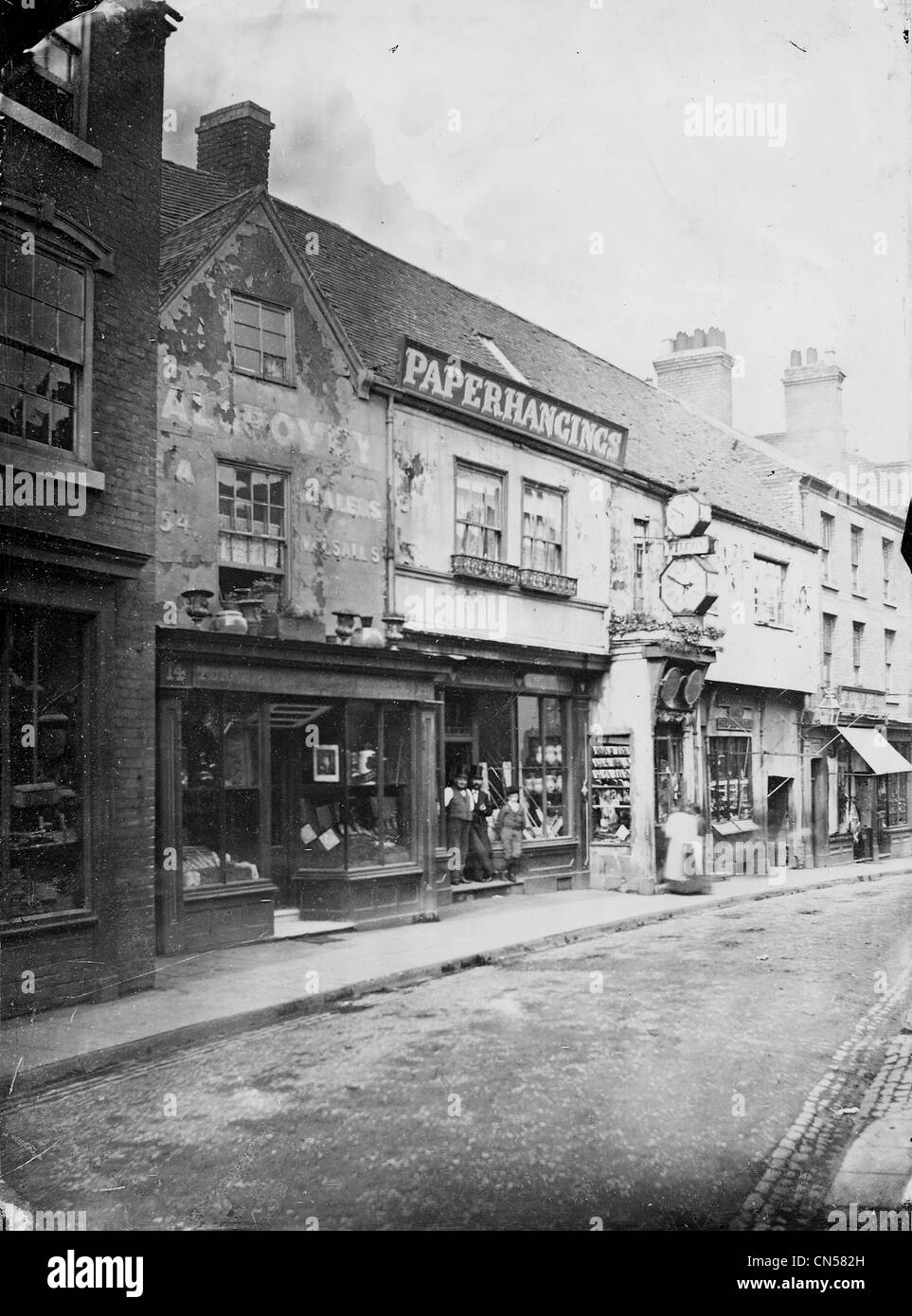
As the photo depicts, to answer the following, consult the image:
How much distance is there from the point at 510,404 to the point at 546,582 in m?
2.72

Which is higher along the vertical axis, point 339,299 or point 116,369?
point 339,299

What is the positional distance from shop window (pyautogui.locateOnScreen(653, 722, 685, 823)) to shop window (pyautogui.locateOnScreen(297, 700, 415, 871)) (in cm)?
615

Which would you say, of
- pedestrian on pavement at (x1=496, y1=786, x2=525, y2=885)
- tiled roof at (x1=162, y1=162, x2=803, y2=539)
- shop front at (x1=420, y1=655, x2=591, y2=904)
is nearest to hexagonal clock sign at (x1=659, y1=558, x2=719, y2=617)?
tiled roof at (x1=162, y1=162, x2=803, y2=539)

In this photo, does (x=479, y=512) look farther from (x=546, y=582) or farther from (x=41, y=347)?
(x=41, y=347)

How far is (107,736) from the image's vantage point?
29.6ft

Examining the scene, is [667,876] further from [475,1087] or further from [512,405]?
[475,1087]

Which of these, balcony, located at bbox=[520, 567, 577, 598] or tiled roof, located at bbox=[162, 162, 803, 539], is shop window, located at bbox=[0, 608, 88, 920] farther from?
balcony, located at bbox=[520, 567, 577, 598]

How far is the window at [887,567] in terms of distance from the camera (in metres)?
27.3

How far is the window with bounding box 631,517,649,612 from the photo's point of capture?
1916cm

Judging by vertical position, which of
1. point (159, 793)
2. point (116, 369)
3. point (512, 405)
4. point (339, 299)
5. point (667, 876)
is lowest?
point (667, 876)

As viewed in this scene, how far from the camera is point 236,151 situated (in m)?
14.4
